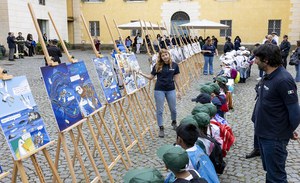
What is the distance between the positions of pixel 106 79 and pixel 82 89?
1066 mm

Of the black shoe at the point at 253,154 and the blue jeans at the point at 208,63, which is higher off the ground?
the blue jeans at the point at 208,63

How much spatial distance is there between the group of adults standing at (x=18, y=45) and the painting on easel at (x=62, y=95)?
59.8 feet

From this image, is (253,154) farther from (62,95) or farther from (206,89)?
(62,95)

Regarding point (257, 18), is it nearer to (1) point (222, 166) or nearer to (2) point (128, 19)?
(2) point (128, 19)

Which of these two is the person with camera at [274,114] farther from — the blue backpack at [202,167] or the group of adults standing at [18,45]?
the group of adults standing at [18,45]

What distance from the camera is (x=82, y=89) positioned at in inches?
178

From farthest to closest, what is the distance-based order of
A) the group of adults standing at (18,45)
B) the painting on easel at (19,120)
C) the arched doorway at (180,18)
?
the arched doorway at (180,18) < the group of adults standing at (18,45) < the painting on easel at (19,120)

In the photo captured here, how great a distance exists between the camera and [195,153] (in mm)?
3332

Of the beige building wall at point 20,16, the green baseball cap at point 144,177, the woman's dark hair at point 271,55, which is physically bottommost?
the green baseball cap at point 144,177

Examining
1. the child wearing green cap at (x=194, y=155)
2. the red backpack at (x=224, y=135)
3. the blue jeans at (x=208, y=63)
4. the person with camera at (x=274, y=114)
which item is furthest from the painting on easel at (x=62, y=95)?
the blue jeans at (x=208, y=63)

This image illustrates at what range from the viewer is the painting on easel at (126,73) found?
6.37 metres

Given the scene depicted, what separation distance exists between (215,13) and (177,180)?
95.4ft

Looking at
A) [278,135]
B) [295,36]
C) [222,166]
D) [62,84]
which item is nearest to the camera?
[278,135]

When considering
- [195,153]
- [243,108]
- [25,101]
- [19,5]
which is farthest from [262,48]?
[19,5]
